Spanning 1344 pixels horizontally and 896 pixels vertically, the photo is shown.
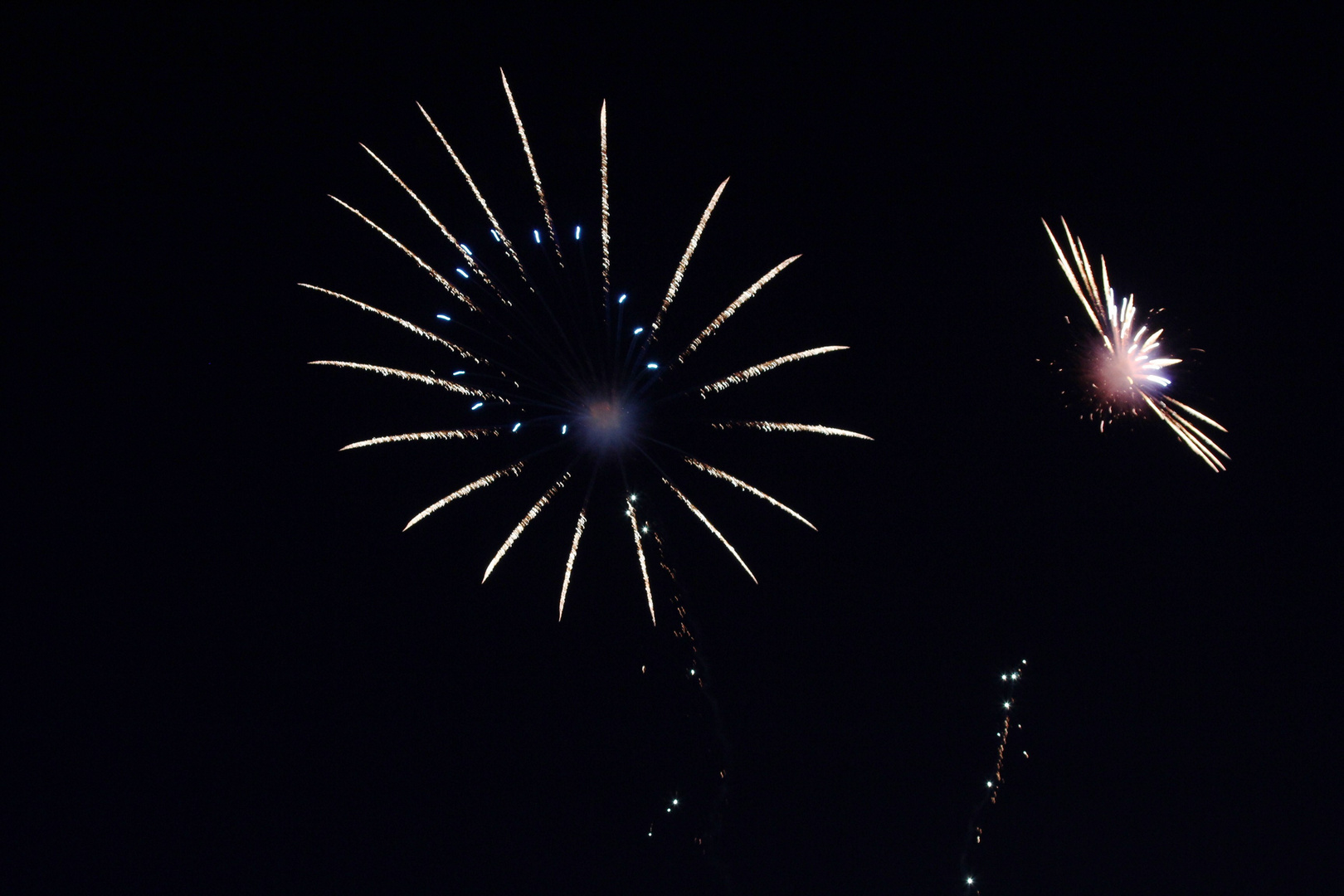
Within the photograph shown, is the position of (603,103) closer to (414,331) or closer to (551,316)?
(551,316)

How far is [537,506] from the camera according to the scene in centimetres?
1111

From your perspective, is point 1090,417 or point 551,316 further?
point 1090,417

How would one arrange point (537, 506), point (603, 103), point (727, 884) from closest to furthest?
point (603, 103) < point (537, 506) < point (727, 884)

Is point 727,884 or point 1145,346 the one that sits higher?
point 1145,346

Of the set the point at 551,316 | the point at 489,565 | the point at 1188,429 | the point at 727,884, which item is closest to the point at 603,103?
the point at 551,316

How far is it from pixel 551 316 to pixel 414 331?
1.75 m

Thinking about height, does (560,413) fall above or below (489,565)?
above

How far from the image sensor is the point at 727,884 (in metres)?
14.1

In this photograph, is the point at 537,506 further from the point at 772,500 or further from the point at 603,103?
the point at 603,103

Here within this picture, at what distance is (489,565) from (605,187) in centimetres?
492

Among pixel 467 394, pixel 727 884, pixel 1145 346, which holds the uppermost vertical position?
pixel 1145 346

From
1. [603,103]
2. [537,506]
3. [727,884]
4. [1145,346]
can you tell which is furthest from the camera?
[727,884]

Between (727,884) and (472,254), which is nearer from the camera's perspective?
(472,254)

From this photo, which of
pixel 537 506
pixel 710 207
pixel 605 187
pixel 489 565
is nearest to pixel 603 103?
pixel 605 187
